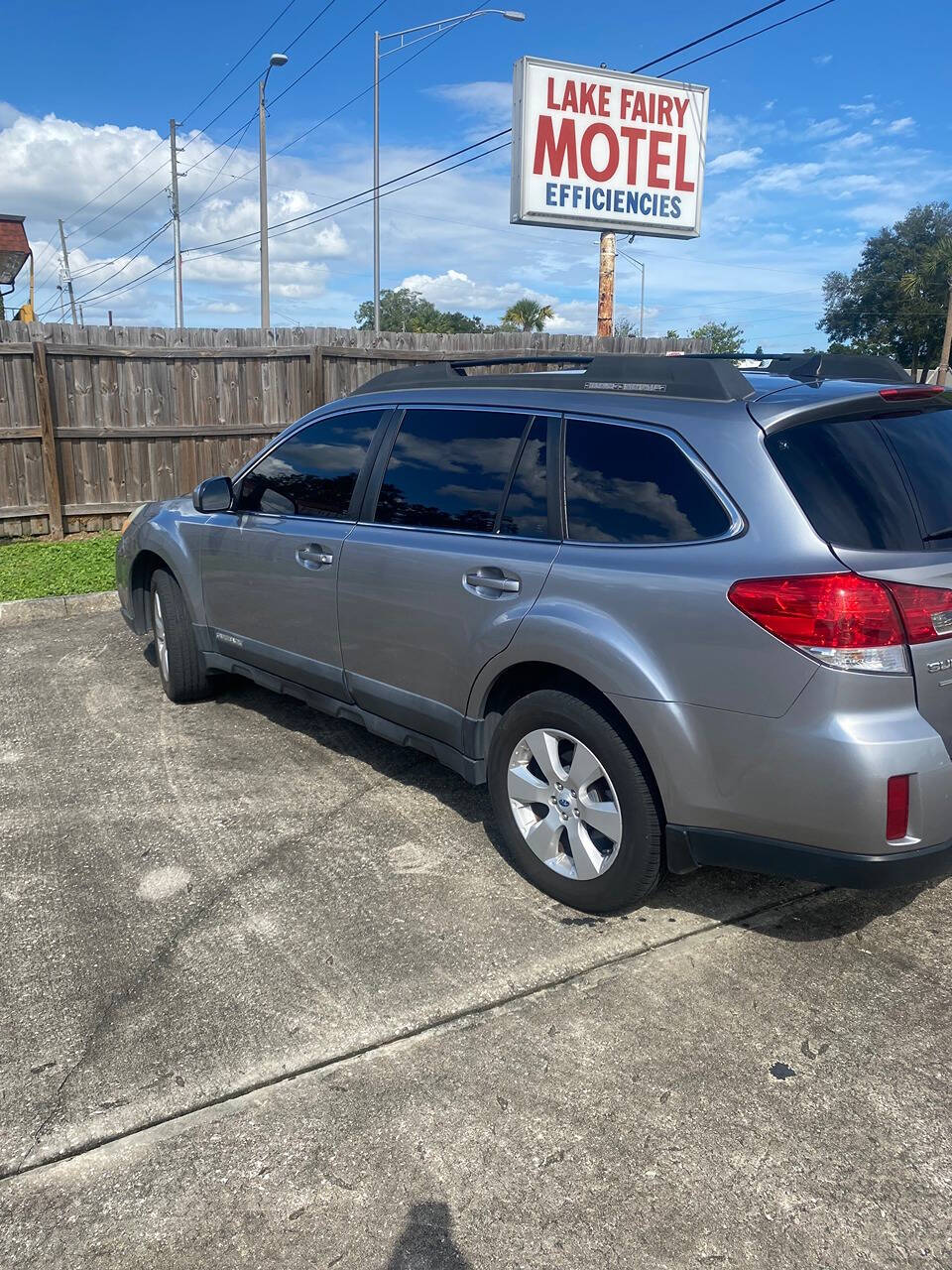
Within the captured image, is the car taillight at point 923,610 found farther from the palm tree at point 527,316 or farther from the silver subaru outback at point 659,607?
the palm tree at point 527,316

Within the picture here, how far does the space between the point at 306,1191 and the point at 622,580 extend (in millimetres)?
1888

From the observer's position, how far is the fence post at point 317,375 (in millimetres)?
11766

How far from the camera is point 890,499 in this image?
2936 millimetres

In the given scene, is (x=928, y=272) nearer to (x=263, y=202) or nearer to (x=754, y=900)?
(x=263, y=202)

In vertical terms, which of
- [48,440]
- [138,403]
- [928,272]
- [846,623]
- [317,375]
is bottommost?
[846,623]

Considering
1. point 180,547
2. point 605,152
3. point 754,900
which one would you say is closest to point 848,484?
point 754,900

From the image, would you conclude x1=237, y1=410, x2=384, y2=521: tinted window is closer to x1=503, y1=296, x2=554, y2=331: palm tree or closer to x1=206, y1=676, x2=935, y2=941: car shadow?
x1=206, y1=676, x2=935, y2=941: car shadow

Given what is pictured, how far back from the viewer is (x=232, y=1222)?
2.24 metres

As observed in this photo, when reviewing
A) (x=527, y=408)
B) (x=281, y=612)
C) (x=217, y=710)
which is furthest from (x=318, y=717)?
(x=527, y=408)

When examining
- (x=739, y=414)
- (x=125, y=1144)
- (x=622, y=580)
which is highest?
(x=739, y=414)

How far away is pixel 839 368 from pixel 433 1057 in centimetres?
277

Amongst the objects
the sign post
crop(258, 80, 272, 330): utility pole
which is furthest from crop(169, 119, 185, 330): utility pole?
the sign post

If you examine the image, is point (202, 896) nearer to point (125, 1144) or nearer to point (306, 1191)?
point (125, 1144)

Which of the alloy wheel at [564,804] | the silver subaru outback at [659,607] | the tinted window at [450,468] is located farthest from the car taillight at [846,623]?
the tinted window at [450,468]
